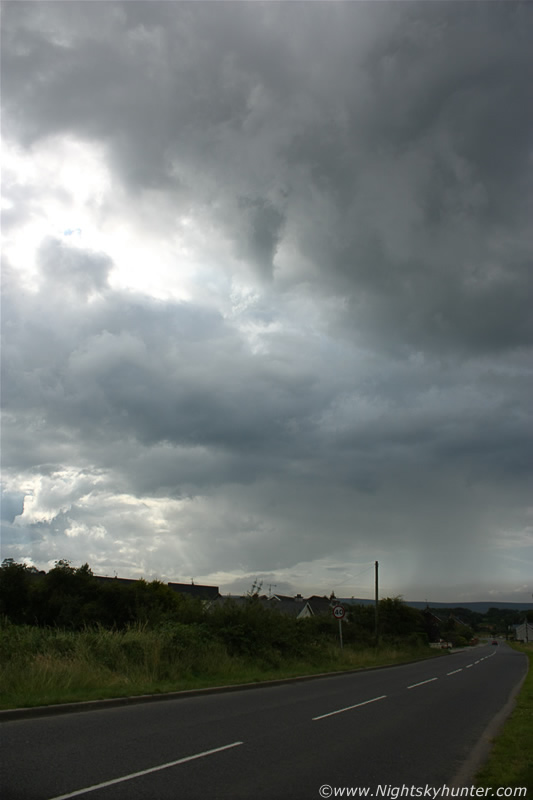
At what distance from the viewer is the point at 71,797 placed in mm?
6137

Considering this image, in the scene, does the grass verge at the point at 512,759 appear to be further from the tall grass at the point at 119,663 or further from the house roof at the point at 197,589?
the house roof at the point at 197,589

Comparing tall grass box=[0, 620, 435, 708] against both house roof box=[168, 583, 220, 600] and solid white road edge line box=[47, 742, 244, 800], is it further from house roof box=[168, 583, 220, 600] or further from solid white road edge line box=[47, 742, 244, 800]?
house roof box=[168, 583, 220, 600]

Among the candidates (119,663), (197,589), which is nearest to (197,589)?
(197,589)

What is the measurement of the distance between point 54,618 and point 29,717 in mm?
38565

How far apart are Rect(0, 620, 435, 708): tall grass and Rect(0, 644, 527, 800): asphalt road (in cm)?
164

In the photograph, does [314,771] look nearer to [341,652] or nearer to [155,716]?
[155,716]

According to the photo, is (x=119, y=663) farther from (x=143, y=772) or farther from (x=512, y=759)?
(x=512, y=759)

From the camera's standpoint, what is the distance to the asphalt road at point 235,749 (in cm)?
674

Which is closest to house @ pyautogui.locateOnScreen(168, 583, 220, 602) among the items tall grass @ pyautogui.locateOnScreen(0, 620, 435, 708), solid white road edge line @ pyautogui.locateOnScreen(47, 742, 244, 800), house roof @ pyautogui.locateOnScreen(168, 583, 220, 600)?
house roof @ pyautogui.locateOnScreen(168, 583, 220, 600)

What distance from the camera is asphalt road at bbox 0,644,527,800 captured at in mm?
6742

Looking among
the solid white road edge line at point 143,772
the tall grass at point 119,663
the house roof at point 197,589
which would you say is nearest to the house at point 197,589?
the house roof at point 197,589

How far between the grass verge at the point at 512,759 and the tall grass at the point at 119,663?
802 cm

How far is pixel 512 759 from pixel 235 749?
13.4 feet

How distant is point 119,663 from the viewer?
16609mm
